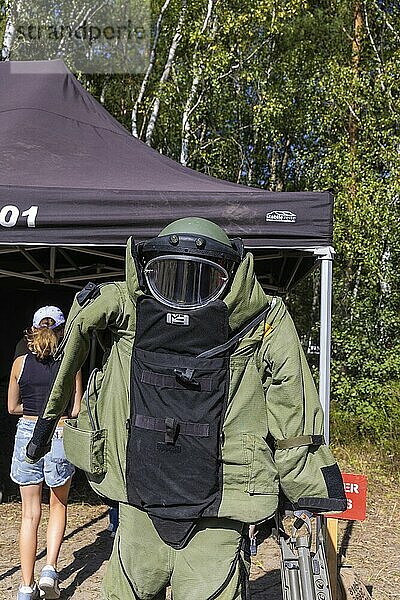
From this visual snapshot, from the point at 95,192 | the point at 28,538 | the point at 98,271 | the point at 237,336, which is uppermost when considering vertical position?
the point at 95,192

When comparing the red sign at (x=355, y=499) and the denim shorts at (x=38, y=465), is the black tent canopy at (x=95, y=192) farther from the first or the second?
the red sign at (x=355, y=499)

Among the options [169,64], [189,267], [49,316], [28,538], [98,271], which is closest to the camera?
[189,267]

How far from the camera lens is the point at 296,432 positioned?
2334 millimetres

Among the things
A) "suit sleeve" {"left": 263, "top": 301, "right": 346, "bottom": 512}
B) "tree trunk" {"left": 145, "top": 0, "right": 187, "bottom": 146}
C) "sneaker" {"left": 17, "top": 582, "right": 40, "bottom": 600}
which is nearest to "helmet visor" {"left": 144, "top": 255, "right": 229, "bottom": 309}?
"suit sleeve" {"left": 263, "top": 301, "right": 346, "bottom": 512}

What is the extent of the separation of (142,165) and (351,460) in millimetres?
4693

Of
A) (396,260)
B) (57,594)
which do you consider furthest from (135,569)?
(396,260)

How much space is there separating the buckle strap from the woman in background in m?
1.59

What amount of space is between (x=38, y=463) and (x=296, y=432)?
1813 millimetres

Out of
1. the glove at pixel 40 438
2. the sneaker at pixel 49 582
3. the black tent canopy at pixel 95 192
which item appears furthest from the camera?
the black tent canopy at pixel 95 192

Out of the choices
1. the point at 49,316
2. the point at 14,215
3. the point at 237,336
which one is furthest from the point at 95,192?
the point at 237,336

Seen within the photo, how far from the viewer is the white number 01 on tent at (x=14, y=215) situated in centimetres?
382

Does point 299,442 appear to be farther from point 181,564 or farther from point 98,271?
point 98,271

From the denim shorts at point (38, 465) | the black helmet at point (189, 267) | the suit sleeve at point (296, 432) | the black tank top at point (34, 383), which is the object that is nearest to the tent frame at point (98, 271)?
the black tank top at point (34, 383)

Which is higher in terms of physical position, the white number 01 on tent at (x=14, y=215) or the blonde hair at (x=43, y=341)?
the white number 01 on tent at (x=14, y=215)
